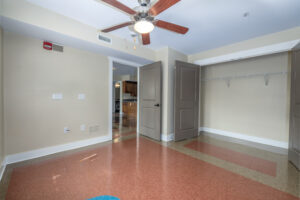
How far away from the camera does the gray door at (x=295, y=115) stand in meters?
2.34

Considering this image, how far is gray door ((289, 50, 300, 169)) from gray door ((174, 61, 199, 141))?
2035 millimetres

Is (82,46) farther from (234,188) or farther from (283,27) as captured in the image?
(283,27)

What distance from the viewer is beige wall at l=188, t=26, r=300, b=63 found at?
275cm

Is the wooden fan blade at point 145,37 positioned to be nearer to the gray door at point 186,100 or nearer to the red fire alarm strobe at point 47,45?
the gray door at point 186,100

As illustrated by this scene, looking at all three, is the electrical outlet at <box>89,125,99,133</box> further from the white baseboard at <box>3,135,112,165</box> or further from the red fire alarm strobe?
the red fire alarm strobe

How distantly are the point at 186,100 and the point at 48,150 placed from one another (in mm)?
3468

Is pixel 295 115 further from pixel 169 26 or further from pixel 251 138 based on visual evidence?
pixel 169 26

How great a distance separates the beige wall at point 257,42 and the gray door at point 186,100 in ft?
1.83

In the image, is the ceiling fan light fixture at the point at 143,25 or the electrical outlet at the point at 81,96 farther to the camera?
the electrical outlet at the point at 81,96

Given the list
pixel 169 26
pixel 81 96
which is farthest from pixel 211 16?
pixel 81 96

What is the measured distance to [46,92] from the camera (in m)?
2.72

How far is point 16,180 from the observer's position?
6.19 feet

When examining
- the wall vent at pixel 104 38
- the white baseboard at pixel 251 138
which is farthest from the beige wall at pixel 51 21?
the white baseboard at pixel 251 138

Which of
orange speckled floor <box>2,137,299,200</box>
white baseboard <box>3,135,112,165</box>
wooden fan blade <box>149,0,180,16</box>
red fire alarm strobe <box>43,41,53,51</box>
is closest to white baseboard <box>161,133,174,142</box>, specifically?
orange speckled floor <box>2,137,299,200</box>
